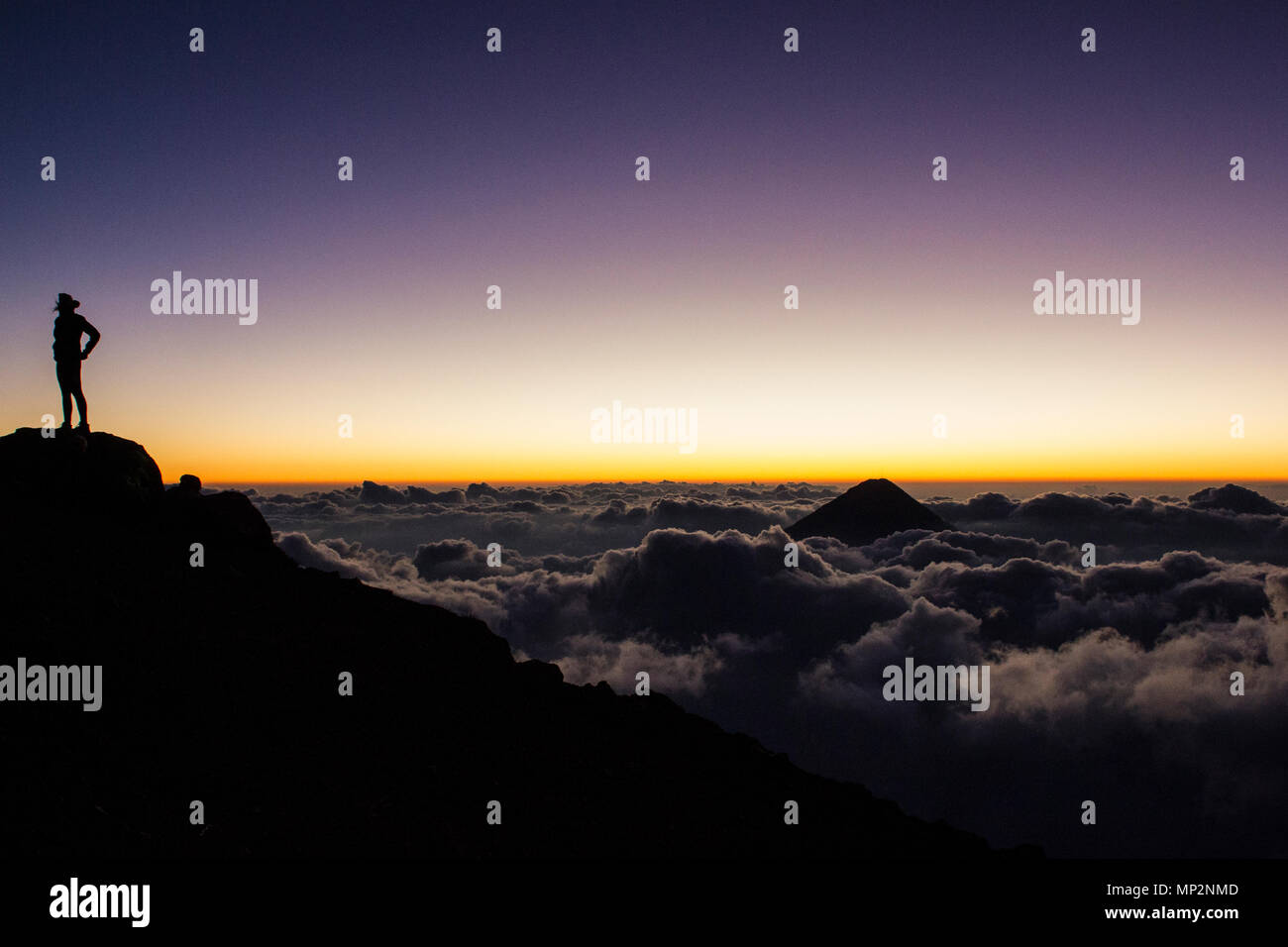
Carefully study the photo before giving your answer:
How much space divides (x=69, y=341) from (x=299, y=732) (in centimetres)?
1423

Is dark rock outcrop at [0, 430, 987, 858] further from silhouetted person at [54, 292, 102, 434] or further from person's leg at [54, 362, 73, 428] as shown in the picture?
silhouetted person at [54, 292, 102, 434]

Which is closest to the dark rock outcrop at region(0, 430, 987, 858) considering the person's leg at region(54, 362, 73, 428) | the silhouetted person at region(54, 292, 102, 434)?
the person's leg at region(54, 362, 73, 428)

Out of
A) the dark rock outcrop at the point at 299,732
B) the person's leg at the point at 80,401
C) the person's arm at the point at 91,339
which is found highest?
the person's arm at the point at 91,339

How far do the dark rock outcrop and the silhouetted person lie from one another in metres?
2.46

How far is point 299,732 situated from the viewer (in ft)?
41.6

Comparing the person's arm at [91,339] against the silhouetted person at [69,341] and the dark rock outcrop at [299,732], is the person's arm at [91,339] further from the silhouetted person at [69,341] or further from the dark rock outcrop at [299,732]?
the dark rock outcrop at [299,732]

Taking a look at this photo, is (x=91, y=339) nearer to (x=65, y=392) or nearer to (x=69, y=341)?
(x=69, y=341)

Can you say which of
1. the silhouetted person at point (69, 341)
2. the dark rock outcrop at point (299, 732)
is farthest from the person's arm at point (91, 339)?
the dark rock outcrop at point (299, 732)

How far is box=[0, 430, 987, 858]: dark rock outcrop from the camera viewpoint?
389 inches

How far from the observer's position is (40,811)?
8602mm

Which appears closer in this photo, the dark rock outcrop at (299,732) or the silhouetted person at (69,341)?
the dark rock outcrop at (299,732)

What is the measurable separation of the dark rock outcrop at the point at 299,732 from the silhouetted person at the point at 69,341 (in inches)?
97.0

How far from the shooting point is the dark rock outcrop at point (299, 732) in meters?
9.88
